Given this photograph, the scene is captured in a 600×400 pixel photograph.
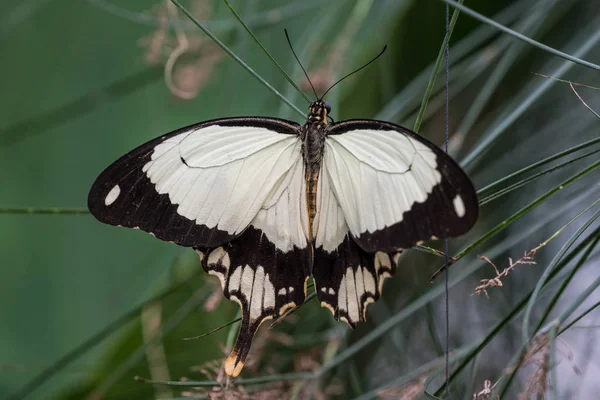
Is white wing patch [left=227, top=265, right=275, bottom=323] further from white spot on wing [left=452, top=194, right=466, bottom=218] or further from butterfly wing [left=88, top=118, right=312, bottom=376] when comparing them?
white spot on wing [left=452, top=194, right=466, bottom=218]

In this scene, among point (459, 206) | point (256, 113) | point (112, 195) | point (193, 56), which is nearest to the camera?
point (459, 206)

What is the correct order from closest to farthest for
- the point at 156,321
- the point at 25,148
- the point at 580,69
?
the point at 580,69
the point at 156,321
the point at 25,148

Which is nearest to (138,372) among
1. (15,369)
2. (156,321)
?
(156,321)

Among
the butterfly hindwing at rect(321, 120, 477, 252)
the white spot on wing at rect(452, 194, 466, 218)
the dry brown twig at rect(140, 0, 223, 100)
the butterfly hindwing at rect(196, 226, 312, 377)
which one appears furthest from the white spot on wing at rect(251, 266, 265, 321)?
the dry brown twig at rect(140, 0, 223, 100)

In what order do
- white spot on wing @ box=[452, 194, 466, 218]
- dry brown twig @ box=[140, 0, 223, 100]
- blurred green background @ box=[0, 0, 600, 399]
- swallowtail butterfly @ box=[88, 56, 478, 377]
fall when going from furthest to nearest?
dry brown twig @ box=[140, 0, 223, 100] < blurred green background @ box=[0, 0, 600, 399] < swallowtail butterfly @ box=[88, 56, 478, 377] < white spot on wing @ box=[452, 194, 466, 218]

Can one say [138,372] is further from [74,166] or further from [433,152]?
[433,152]

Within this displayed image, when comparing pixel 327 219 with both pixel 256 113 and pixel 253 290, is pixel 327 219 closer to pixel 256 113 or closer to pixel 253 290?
pixel 253 290

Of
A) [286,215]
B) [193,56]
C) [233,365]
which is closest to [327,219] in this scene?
[286,215]
